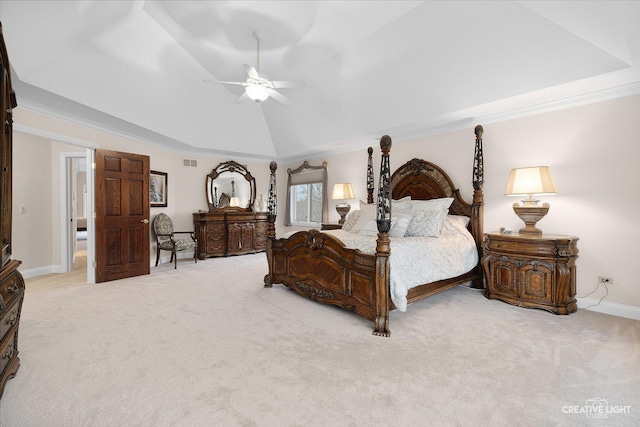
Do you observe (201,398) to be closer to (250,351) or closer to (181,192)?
(250,351)

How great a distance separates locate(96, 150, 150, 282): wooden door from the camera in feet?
15.4

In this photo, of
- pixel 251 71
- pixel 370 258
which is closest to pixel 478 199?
pixel 370 258

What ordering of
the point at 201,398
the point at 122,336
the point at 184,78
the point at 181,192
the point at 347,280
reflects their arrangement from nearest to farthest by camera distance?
the point at 201,398, the point at 122,336, the point at 347,280, the point at 184,78, the point at 181,192

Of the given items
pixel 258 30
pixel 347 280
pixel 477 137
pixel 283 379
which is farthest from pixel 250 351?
pixel 477 137

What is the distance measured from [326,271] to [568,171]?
311 cm

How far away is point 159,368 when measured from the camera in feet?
7.25

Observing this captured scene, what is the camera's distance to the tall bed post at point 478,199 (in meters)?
4.21

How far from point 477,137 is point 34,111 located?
5925mm

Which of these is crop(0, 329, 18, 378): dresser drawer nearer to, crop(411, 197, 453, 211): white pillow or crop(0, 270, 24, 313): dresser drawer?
crop(0, 270, 24, 313): dresser drawer

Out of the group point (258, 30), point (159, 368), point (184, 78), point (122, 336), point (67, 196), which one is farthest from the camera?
point (67, 196)

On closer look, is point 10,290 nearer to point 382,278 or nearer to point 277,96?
point 382,278

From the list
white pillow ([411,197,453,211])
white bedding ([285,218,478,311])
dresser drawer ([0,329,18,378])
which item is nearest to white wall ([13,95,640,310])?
white pillow ([411,197,453,211])

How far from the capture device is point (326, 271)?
345cm

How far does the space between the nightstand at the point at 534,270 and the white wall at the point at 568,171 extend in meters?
0.38
